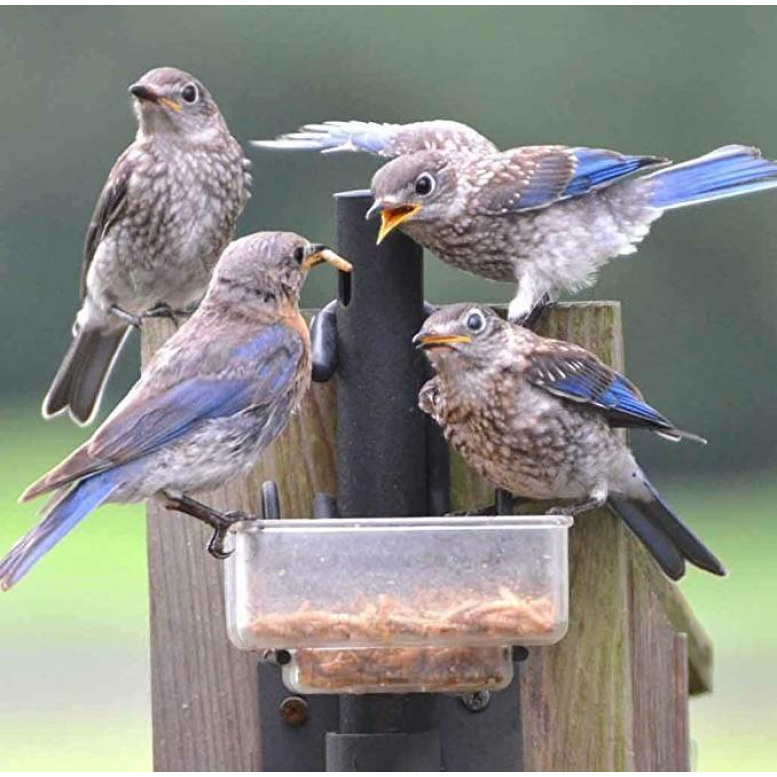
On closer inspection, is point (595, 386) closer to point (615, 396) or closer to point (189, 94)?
point (615, 396)

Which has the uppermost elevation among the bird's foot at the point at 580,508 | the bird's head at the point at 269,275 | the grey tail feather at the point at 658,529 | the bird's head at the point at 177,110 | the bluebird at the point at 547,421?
the bird's head at the point at 177,110

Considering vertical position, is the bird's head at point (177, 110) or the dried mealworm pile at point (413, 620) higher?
the bird's head at point (177, 110)

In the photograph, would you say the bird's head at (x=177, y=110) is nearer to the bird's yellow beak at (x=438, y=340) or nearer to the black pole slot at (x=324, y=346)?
the black pole slot at (x=324, y=346)

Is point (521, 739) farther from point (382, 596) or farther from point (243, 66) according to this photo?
point (243, 66)

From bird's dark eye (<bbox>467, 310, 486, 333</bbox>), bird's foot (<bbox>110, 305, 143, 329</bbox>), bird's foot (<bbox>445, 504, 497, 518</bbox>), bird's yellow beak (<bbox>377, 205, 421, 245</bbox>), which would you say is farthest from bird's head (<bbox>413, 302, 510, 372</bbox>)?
bird's foot (<bbox>110, 305, 143, 329</bbox>)

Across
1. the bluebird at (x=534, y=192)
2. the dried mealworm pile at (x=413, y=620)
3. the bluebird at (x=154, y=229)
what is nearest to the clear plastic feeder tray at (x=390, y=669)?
the dried mealworm pile at (x=413, y=620)

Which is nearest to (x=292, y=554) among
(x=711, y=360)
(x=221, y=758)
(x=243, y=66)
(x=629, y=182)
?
(x=221, y=758)
